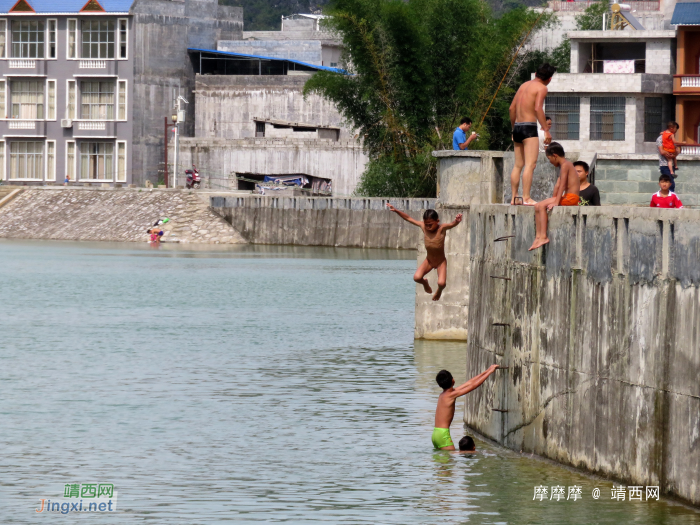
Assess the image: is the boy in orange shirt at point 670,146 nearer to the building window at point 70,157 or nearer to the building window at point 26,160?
the building window at point 70,157

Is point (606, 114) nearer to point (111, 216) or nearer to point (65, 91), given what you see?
point (111, 216)

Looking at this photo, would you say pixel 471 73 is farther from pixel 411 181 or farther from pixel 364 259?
pixel 364 259

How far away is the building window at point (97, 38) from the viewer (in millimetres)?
89438

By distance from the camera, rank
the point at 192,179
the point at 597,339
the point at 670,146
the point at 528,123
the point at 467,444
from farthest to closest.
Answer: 1. the point at 192,179
2. the point at 670,146
3. the point at 528,123
4. the point at 467,444
5. the point at 597,339

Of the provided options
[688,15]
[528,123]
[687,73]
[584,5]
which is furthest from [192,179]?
[528,123]

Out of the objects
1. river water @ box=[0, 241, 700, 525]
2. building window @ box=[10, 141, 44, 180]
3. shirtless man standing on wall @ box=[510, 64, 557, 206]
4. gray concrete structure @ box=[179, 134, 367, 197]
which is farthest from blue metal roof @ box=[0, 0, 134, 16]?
shirtless man standing on wall @ box=[510, 64, 557, 206]

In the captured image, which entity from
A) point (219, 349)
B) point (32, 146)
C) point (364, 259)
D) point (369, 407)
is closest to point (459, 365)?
point (369, 407)

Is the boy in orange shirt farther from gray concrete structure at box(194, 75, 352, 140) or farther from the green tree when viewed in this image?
gray concrete structure at box(194, 75, 352, 140)

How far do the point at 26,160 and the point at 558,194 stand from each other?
8066cm

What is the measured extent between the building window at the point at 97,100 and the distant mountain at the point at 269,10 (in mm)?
65264

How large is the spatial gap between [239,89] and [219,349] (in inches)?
2455

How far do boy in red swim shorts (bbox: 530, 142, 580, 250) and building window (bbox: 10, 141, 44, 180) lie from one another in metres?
79.4

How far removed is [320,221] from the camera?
3002 inches

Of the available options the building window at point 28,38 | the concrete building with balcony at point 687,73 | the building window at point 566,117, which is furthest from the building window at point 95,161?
the concrete building with balcony at point 687,73
